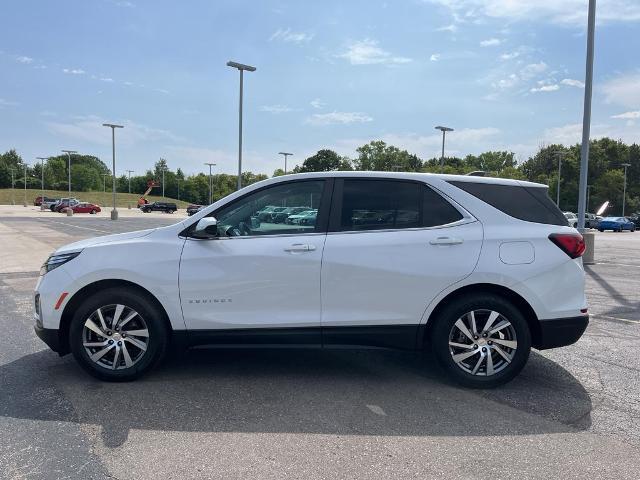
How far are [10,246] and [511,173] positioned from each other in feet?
228

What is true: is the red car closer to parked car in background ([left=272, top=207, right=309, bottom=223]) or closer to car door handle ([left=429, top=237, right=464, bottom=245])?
parked car in background ([left=272, top=207, right=309, bottom=223])

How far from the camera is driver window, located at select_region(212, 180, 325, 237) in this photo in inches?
166

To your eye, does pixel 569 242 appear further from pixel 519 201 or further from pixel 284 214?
pixel 284 214

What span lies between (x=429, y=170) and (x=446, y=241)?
6900cm

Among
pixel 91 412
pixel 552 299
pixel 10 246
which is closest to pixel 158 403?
pixel 91 412

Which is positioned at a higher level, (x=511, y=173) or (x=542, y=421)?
(x=511, y=173)

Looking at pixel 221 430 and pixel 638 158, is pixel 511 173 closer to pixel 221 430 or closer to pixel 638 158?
pixel 638 158

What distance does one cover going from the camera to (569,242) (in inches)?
164

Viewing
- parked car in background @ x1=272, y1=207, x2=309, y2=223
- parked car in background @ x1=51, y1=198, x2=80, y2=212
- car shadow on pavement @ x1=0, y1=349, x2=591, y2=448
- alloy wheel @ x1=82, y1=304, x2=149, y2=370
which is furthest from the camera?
parked car in background @ x1=51, y1=198, x2=80, y2=212

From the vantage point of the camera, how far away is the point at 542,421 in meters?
3.65

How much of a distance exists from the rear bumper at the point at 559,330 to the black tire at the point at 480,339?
0.45 ft

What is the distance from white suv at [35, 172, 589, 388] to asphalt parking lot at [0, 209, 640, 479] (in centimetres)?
38

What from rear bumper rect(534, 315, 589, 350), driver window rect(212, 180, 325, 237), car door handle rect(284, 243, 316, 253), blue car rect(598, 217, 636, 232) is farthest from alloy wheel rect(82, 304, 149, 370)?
blue car rect(598, 217, 636, 232)

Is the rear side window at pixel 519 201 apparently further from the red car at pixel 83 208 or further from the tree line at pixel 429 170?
the red car at pixel 83 208
